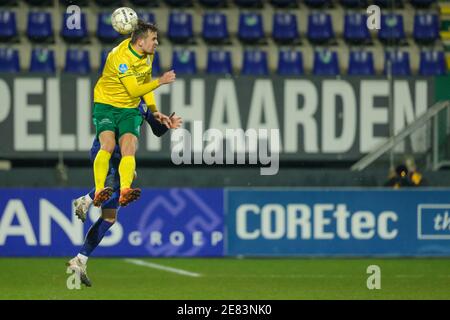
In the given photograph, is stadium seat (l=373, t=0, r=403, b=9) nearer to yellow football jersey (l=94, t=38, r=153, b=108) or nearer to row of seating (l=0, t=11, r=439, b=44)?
row of seating (l=0, t=11, r=439, b=44)

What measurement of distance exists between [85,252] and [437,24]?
12038 mm

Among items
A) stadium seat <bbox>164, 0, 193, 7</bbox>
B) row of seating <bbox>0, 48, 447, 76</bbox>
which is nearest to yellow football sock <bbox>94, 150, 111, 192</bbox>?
row of seating <bbox>0, 48, 447, 76</bbox>

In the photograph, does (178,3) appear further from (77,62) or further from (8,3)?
(8,3)

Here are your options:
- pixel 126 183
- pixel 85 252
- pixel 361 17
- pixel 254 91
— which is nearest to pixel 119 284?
pixel 85 252

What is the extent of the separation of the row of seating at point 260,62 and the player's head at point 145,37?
9.71 meters

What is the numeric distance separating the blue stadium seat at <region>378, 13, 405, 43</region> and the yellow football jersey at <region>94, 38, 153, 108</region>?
11.1 meters

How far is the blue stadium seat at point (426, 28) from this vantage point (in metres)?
20.8

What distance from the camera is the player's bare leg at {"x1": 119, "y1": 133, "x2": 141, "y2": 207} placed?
31.1ft

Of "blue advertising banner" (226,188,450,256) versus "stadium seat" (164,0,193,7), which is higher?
"stadium seat" (164,0,193,7)

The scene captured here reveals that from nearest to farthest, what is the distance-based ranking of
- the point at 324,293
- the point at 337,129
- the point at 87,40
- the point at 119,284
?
the point at 324,293 → the point at 119,284 → the point at 337,129 → the point at 87,40

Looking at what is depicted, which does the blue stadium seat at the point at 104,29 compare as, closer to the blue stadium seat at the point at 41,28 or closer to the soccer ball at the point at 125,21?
the blue stadium seat at the point at 41,28

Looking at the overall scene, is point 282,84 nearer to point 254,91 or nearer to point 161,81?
point 254,91

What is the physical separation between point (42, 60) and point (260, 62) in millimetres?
3509

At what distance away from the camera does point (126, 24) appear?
9445 mm
